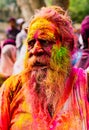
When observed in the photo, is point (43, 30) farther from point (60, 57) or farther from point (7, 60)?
point (7, 60)

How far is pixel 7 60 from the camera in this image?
9086mm

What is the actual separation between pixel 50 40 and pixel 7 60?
180 inches

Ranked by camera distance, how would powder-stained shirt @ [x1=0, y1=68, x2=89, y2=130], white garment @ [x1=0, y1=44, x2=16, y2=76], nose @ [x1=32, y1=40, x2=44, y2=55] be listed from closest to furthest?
powder-stained shirt @ [x1=0, y1=68, x2=89, y2=130], nose @ [x1=32, y1=40, x2=44, y2=55], white garment @ [x1=0, y1=44, x2=16, y2=76]

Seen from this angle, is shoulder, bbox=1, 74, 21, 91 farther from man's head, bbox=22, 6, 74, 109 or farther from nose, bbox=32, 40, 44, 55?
nose, bbox=32, 40, 44, 55

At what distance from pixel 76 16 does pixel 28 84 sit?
2609 cm

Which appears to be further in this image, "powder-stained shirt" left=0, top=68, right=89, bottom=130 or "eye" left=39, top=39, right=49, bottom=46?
"eye" left=39, top=39, right=49, bottom=46

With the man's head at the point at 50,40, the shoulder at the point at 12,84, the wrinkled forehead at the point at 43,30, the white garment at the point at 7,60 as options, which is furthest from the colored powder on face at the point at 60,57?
the white garment at the point at 7,60

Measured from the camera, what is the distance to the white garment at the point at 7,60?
29.5ft

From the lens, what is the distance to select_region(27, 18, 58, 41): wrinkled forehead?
15.0ft

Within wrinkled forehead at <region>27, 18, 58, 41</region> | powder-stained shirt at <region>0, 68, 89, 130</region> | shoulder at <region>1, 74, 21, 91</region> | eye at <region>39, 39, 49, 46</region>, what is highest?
wrinkled forehead at <region>27, 18, 58, 41</region>

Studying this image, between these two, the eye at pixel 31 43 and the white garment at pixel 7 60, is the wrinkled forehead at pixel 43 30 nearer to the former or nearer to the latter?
the eye at pixel 31 43

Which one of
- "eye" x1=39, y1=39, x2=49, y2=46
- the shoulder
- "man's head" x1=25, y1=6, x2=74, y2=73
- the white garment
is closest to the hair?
"man's head" x1=25, y1=6, x2=74, y2=73

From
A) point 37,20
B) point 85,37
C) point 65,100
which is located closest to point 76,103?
point 65,100

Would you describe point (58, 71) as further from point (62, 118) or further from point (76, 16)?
point (76, 16)
